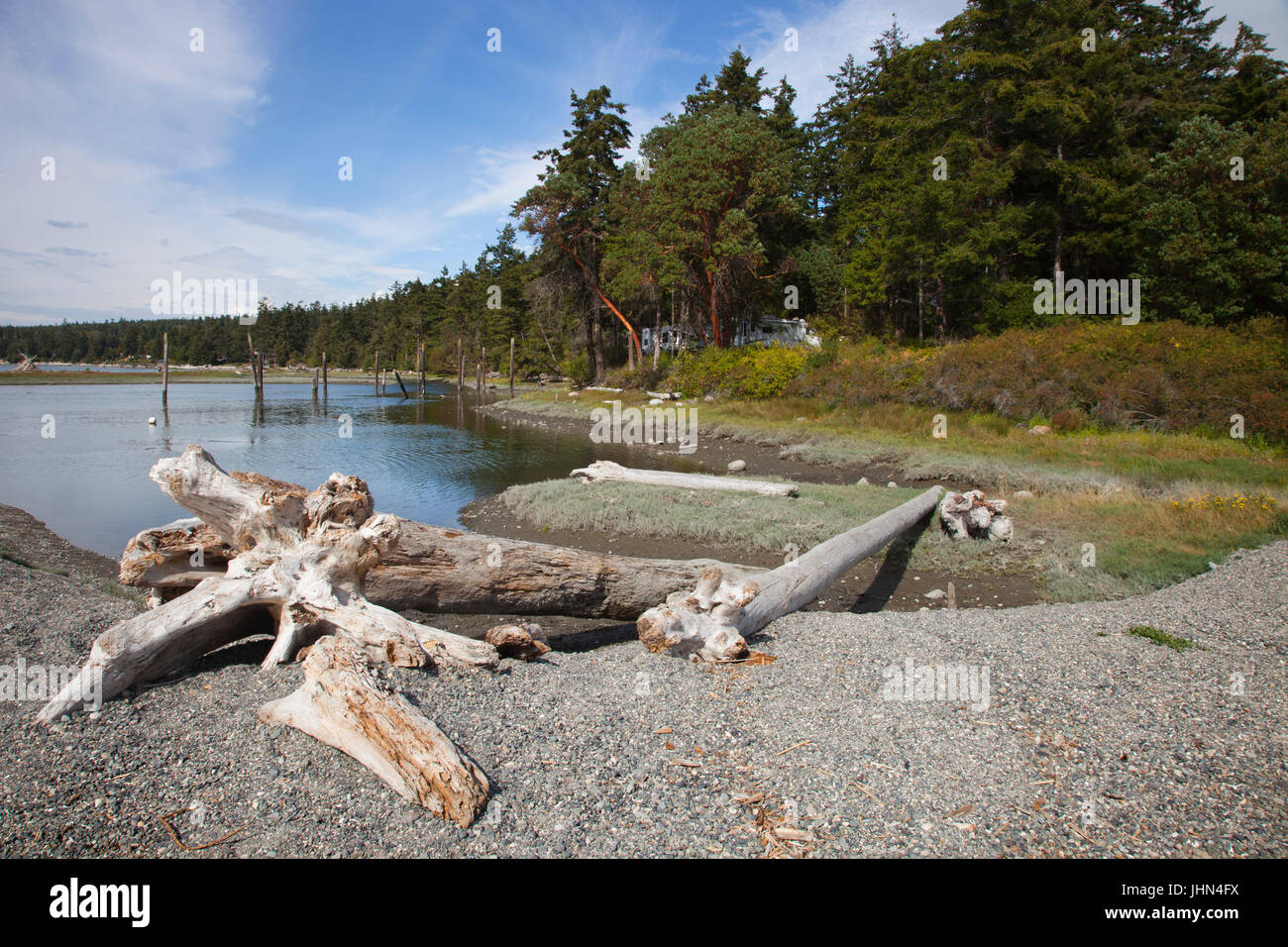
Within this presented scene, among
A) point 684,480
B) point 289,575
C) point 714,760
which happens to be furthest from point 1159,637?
point 684,480

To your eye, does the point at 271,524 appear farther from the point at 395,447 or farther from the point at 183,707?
the point at 395,447

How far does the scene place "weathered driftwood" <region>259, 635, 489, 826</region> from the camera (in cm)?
382

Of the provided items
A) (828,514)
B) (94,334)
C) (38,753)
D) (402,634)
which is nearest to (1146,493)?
(828,514)

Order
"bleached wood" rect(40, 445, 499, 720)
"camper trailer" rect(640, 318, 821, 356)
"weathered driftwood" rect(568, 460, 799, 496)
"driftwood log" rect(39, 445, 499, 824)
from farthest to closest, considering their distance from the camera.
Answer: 1. "camper trailer" rect(640, 318, 821, 356)
2. "weathered driftwood" rect(568, 460, 799, 496)
3. "bleached wood" rect(40, 445, 499, 720)
4. "driftwood log" rect(39, 445, 499, 824)

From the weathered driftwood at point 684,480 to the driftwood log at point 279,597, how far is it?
11.6 meters

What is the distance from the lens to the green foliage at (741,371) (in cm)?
3559

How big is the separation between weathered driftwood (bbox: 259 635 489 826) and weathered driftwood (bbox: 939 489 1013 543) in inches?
462

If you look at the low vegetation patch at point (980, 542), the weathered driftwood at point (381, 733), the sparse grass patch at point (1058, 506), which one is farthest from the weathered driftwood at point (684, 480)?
the weathered driftwood at point (381, 733)

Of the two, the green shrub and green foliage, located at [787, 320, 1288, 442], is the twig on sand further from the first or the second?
the green shrub

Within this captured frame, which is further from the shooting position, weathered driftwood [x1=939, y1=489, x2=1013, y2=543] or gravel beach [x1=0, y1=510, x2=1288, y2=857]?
weathered driftwood [x1=939, y1=489, x2=1013, y2=543]

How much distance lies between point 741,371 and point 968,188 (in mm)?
14473

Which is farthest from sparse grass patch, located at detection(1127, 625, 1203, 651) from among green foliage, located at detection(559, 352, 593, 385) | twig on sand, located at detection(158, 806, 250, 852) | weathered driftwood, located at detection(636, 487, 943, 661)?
green foliage, located at detection(559, 352, 593, 385)

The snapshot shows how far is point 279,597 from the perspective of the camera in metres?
5.46

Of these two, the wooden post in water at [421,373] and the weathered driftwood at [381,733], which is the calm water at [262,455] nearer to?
the weathered driftwood at [381,733]
